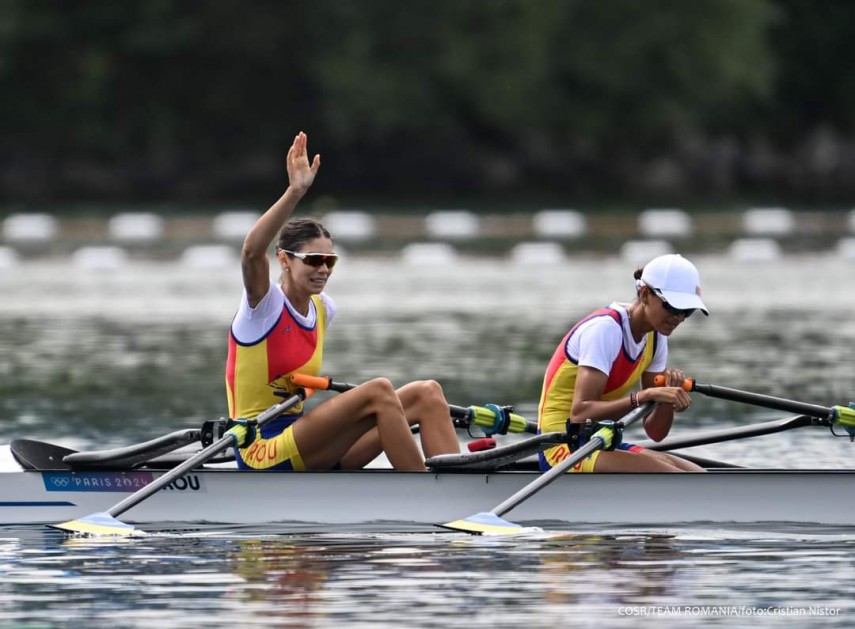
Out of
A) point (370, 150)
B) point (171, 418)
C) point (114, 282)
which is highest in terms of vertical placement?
point (370, 150)

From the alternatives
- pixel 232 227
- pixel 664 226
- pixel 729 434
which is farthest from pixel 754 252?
pixel 729 434

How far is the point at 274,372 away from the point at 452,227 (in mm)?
29931

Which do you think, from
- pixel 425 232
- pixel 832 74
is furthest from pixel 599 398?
pixel 832 74

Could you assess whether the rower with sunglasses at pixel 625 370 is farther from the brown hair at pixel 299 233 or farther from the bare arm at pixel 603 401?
the brown hair at pixel 299 233

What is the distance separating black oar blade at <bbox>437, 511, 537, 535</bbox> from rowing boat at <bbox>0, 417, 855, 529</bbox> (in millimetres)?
185

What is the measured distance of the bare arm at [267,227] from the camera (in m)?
10.3

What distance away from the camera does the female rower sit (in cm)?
1072

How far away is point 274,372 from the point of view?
11.0 meters

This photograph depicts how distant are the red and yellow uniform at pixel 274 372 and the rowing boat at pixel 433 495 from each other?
0.15 metres

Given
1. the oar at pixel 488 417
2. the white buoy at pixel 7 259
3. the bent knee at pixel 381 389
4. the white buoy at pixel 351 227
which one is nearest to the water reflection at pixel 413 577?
the bent knee at pixel 381 389

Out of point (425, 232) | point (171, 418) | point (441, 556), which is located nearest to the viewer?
point (441, 556)

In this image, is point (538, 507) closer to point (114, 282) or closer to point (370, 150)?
point (114, 282)

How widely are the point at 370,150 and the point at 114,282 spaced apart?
84.9ft

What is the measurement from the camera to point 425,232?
41.4 meters
